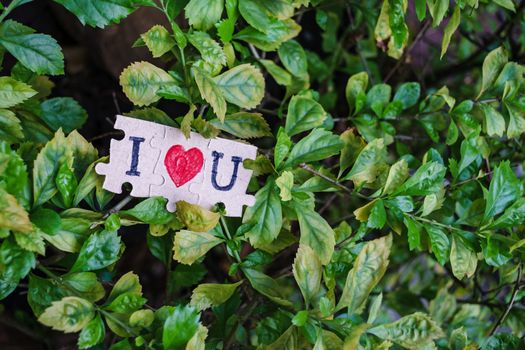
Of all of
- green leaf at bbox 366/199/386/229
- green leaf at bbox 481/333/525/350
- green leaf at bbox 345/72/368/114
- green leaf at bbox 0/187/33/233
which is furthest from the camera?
green leaf at bbox 345/72/368/114

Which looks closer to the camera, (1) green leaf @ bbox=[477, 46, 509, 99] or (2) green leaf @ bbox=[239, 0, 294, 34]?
(2) green leaf @ bbox=[239, 0, 294, 34]

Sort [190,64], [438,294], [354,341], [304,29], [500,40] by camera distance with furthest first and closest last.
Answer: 1. [304,29]
2. [500,40]
3. [438,294]
4. [190,64]
5. [354,341]

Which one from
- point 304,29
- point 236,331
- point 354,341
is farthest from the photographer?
point 304,29

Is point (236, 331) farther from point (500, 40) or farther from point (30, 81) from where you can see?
point (500, 40)

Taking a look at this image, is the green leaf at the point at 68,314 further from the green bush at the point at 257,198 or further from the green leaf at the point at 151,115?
the green leaf at the point at 151,115

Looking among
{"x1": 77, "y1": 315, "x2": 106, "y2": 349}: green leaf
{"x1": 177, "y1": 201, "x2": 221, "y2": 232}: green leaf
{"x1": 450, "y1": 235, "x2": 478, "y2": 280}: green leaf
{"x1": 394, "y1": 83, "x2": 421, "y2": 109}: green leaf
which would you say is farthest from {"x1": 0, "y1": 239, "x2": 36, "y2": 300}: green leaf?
{"x1": 394, "y1": 83, "x2": 421, "y2": 109}: green leaf

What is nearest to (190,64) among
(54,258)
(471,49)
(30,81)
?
(30,81)

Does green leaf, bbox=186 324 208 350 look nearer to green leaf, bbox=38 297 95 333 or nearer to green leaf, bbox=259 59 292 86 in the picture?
green leaf, bbox=38 297 95 333
